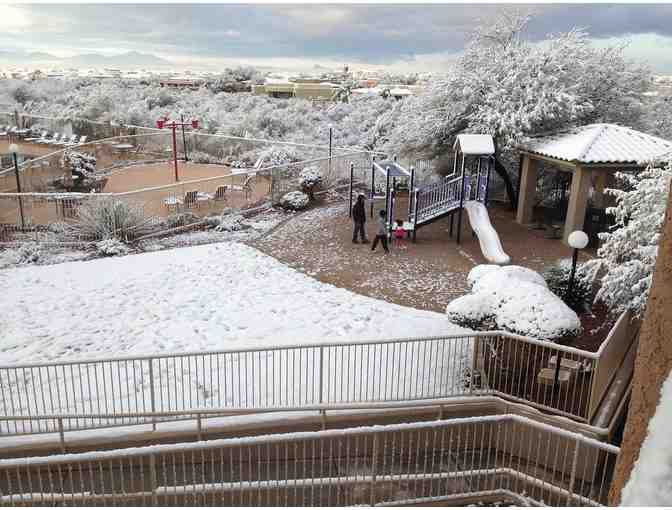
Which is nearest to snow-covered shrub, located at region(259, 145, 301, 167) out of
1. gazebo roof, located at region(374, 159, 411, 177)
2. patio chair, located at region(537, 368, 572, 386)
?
gazebo roof, located at region(374, 159, 411, 177)

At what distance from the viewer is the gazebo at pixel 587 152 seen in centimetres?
1628

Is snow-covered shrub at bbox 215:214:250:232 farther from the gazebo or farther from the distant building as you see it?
the distant building

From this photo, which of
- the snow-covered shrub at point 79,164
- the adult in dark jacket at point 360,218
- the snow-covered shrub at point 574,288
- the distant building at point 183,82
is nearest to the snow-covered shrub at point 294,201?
the adult in dark jacket at point 360,218

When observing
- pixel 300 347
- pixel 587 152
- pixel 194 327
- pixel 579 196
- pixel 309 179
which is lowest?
pixel 194 327

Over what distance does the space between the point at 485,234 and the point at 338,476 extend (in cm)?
1079

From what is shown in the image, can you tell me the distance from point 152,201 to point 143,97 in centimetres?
3747

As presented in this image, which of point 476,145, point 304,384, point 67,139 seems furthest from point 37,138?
point 304,384

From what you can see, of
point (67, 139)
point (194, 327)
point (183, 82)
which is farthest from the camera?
point (183, 82)

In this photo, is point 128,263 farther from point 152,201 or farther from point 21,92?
point 21,92

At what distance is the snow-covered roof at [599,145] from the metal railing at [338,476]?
10.2 metres

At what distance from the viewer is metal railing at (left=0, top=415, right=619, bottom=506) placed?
21.2 feet

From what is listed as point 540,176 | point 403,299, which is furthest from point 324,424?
point 540,176

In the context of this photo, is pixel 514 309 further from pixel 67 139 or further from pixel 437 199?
pixel 67 139

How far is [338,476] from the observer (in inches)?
280
